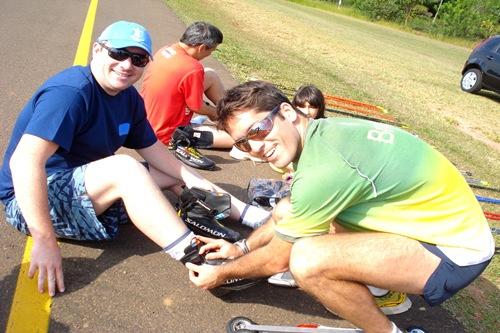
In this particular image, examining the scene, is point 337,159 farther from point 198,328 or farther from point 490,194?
point 490,194

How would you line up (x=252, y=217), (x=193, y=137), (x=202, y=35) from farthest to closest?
1. (x=193, y=137)
2. (x=202, y=35)
3. (x=252, y=217)

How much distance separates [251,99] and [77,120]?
995 millimetres

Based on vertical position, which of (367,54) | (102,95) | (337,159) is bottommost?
(367,54)

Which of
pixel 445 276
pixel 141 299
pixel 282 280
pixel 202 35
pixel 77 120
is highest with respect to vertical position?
pixel 202 35

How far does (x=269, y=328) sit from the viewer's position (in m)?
2.45

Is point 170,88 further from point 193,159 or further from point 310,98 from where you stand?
point 310,98

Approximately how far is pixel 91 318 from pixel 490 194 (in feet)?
15.5

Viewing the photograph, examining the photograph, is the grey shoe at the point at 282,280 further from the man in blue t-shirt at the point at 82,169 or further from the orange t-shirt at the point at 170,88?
the orange t-shirt at the point at 170,88

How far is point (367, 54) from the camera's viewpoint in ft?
53.6

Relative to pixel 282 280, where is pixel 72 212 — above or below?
above

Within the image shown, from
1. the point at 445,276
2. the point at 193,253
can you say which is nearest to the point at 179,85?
the point at 193,253

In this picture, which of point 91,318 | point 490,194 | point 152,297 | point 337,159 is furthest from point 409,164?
point 490,194

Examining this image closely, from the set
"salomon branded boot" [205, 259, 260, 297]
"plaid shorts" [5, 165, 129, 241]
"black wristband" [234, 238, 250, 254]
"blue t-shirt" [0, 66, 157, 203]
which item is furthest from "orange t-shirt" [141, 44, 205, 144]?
"salomon branded boot" [205, 259, 260, 297]

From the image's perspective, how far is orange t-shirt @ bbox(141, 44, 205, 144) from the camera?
4551mm
